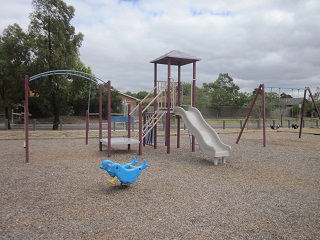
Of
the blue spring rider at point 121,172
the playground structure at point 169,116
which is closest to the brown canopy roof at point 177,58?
the playground structure at point 169,116

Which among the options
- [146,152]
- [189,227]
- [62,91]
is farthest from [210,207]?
[62,91]

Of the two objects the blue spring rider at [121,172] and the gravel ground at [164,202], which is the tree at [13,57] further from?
the blue spring rider at [121,172]

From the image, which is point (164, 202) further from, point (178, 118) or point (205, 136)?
point (178, 118)

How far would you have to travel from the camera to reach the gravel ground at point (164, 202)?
3812 millimetres

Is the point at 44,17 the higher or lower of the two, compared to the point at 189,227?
higher

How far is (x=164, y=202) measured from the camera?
16.4ft

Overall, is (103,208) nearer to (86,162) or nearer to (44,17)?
(86,162)

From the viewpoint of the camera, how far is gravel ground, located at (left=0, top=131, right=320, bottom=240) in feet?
12.5

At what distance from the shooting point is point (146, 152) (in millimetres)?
10953

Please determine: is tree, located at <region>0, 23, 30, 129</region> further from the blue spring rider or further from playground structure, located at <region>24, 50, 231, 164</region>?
the blue spring rider

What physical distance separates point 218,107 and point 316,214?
41299 mm

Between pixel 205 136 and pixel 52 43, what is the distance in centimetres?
1532

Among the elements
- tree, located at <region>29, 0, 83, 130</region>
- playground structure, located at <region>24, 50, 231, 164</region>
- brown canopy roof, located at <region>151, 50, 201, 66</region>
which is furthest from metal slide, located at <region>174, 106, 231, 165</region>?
tree, located at <region>29, 0, 83, 130</region>

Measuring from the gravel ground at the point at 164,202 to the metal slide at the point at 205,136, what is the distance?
1.24ft
